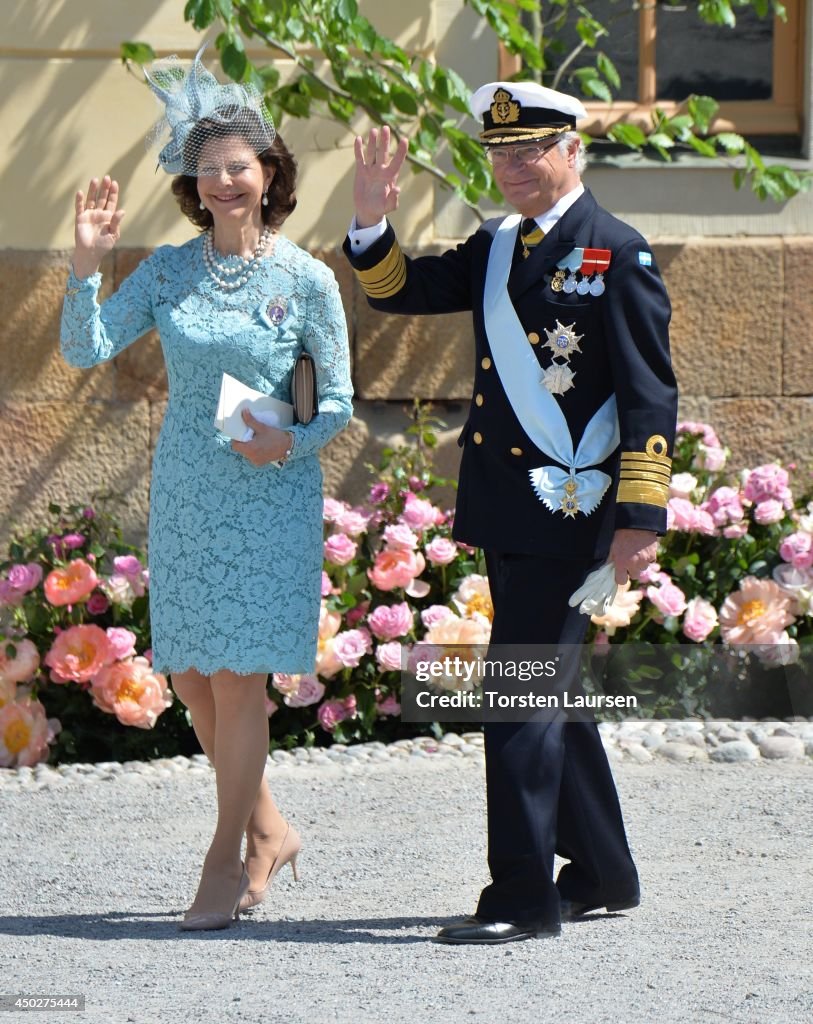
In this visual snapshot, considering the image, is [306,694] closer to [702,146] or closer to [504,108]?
[504,108]

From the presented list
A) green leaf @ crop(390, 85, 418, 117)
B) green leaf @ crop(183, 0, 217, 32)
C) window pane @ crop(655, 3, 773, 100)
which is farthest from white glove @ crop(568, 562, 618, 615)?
window pane @ crop(655, 3, 773, 100)

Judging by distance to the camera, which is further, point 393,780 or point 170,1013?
point 393,780

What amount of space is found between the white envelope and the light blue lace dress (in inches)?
2.0

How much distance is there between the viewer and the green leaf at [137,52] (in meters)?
6.03

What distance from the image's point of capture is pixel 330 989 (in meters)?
3.34

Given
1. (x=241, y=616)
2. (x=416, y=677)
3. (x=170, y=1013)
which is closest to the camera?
(x=170, y=1013)

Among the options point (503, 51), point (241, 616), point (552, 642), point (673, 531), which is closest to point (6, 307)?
point (503, 51)

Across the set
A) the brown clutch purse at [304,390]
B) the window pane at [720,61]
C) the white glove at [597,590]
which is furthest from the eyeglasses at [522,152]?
the window pane at [720,61]

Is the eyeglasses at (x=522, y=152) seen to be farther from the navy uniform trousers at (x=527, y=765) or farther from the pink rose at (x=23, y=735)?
the pink rose at (x=23, y=735)

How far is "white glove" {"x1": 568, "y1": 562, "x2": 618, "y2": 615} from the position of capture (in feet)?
11.8

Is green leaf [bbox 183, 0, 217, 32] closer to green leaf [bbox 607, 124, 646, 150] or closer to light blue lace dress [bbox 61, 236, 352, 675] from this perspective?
green leaf [bbox 607, 124, 646, 150]

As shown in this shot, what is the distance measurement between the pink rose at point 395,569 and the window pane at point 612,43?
2080 millimetres

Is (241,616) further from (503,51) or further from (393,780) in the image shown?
(503,51)

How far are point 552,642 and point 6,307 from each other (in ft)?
10.7
